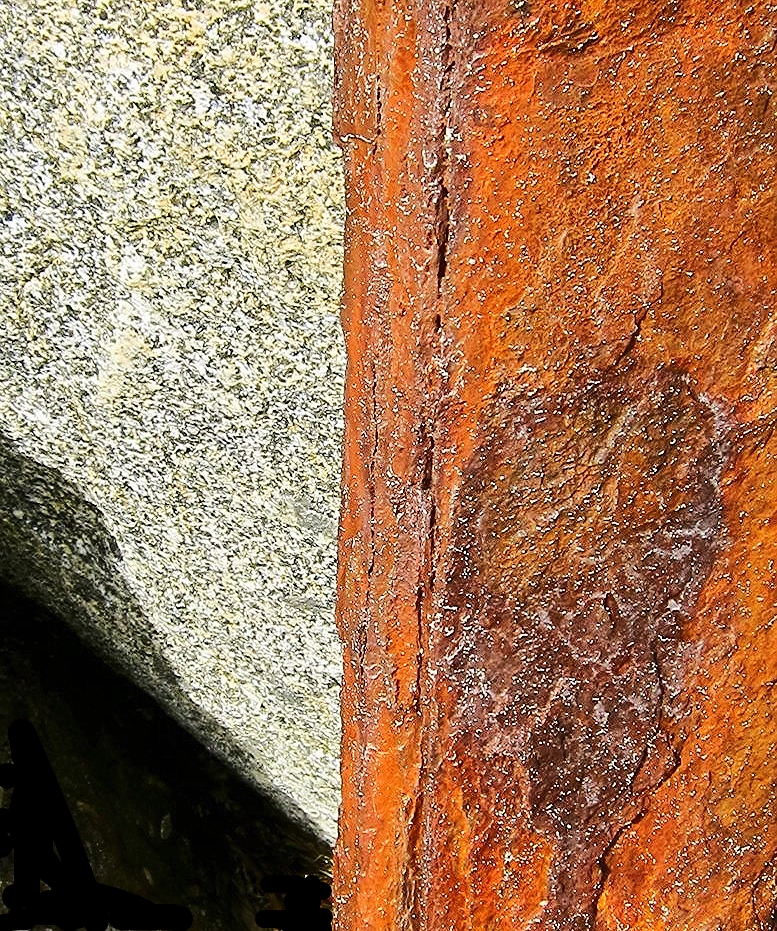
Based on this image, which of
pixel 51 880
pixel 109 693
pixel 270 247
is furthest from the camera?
pixel 109 693

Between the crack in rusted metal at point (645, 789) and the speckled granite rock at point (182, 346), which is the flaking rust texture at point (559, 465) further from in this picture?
the speckled granite rock at point (182, 346)

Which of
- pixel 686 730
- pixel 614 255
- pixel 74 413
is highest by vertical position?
pixel 74 413

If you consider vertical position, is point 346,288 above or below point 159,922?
above

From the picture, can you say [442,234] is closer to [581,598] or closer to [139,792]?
[581,598]

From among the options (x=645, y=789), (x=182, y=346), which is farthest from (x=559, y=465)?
(x=182, y=346)

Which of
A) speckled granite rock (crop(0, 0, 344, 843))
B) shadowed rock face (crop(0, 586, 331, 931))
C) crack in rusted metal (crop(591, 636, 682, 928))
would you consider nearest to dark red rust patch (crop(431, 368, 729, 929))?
crack in rusted metal (crop(591, 636, 682, 928))

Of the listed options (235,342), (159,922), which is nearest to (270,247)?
(235,342)

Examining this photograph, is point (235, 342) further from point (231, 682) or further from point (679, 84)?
point (679, 84)
